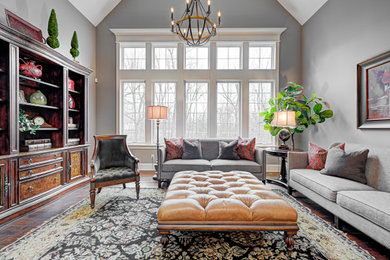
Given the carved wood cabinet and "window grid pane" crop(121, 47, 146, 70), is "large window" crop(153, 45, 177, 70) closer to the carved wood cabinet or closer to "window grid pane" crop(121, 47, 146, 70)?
"window grid pane" crop(121, 47, 146, 70)

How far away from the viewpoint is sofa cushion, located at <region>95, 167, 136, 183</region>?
2562 millimetres

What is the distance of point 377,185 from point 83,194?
3968mm

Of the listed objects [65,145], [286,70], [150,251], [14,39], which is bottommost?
[150,251]

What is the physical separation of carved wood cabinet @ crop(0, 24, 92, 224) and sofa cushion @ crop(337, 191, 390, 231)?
11.9 feet

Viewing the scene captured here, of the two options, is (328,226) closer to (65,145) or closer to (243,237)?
(243,237)

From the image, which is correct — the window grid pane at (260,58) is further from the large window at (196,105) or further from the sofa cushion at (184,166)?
the sofa cushion at (184,166)

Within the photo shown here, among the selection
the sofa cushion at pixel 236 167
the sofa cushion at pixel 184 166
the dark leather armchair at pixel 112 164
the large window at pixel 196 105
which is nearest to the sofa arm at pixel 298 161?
the sofa cushion at pixel 236 167

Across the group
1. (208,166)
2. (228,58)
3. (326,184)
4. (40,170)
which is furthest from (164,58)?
(326,184)

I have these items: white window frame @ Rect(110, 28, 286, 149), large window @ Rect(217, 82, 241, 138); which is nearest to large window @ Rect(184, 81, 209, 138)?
white window frame @ Rect(110, 28, 286, 149)

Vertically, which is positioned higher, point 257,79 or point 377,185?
point 257,79

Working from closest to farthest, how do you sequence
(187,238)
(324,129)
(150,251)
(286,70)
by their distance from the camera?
1. (150,251)
2. (187,238)
3. (324,129)
4. (286,70)

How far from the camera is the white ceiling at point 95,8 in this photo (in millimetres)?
3903

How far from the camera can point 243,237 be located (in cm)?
184

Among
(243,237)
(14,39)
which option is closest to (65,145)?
(14,39)
